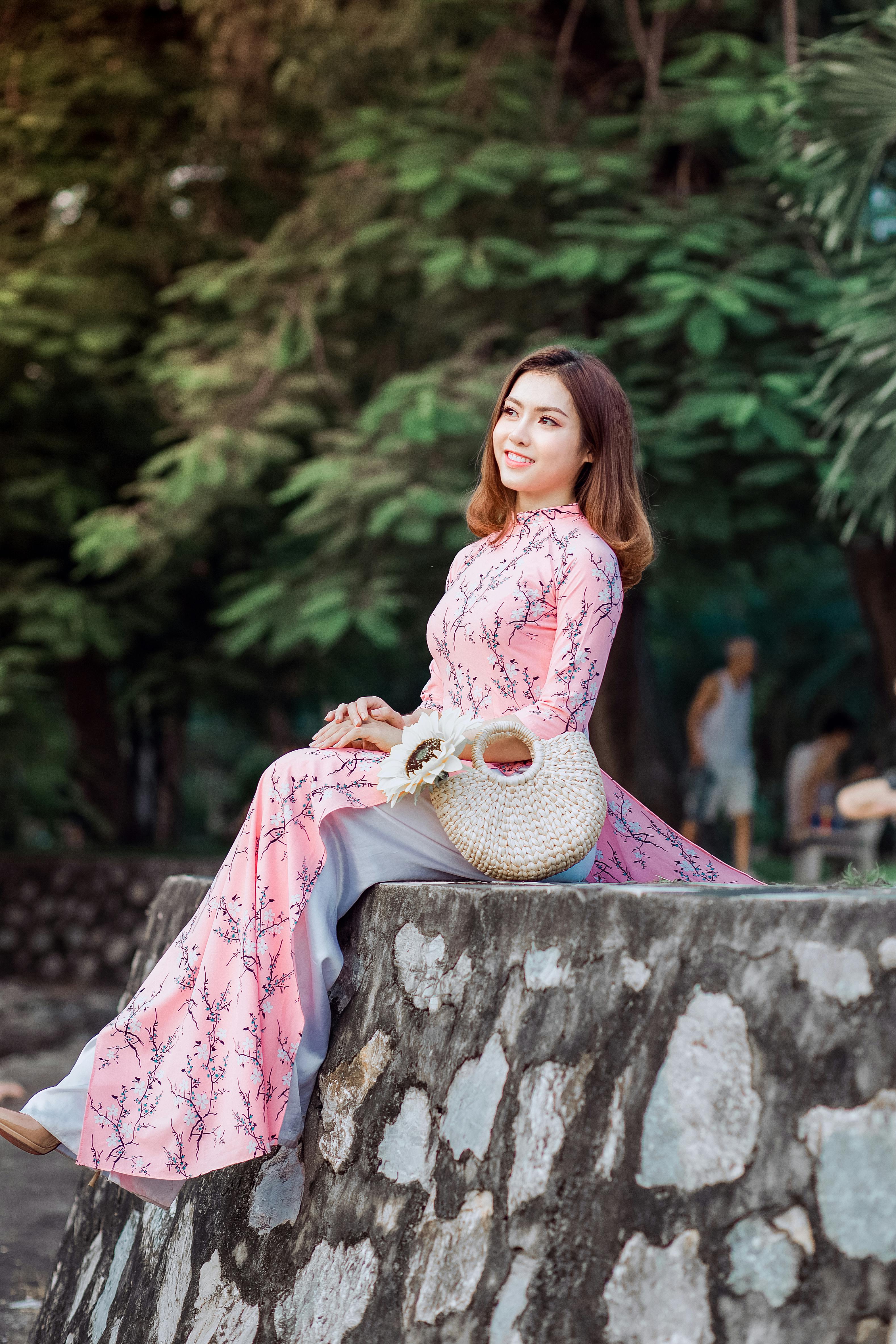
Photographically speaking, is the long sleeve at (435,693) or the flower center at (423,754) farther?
the long sleeve at (435,693)

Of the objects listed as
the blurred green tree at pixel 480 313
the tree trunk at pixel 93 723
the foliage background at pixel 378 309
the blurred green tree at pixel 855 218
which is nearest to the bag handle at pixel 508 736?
the blurred green tree at pixel 855 218

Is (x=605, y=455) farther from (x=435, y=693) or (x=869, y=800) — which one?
(x=869, y=800)

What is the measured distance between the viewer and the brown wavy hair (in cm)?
288

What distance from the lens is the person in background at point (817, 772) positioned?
10.8 metres

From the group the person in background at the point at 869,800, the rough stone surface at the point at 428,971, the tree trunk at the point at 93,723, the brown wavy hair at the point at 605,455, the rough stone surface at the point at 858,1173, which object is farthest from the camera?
the tree trunk at the point at 93,723

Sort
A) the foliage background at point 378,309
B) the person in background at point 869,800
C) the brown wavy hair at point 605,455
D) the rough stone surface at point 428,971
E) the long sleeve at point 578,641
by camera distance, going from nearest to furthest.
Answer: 1. the rough stone surface at point 428,971
2. the long sleeve at point 578,641
3. the brown wavy hair at point 605,455
4. the person in background at point 869,800
5. the foliage background at point 378,309

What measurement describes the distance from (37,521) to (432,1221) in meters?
7.73

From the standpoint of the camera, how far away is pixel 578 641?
8.77ft

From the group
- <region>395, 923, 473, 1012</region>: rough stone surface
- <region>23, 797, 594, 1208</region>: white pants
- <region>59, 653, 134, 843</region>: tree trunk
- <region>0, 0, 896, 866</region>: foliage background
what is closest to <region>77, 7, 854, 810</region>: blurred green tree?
<region>0, 0, 896, 866</region>: foliage background

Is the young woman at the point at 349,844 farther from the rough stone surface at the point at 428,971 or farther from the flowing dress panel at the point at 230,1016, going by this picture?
the rough stone surface at the point at 428,971

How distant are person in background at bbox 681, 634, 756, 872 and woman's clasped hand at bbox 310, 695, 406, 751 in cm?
667

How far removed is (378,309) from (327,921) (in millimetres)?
6216

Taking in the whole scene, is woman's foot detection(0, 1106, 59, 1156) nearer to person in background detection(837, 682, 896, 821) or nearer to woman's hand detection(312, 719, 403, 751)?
woman's hand detection(312, 719, 403, 751)

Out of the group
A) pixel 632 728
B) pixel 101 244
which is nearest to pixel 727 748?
pixel 632 728
